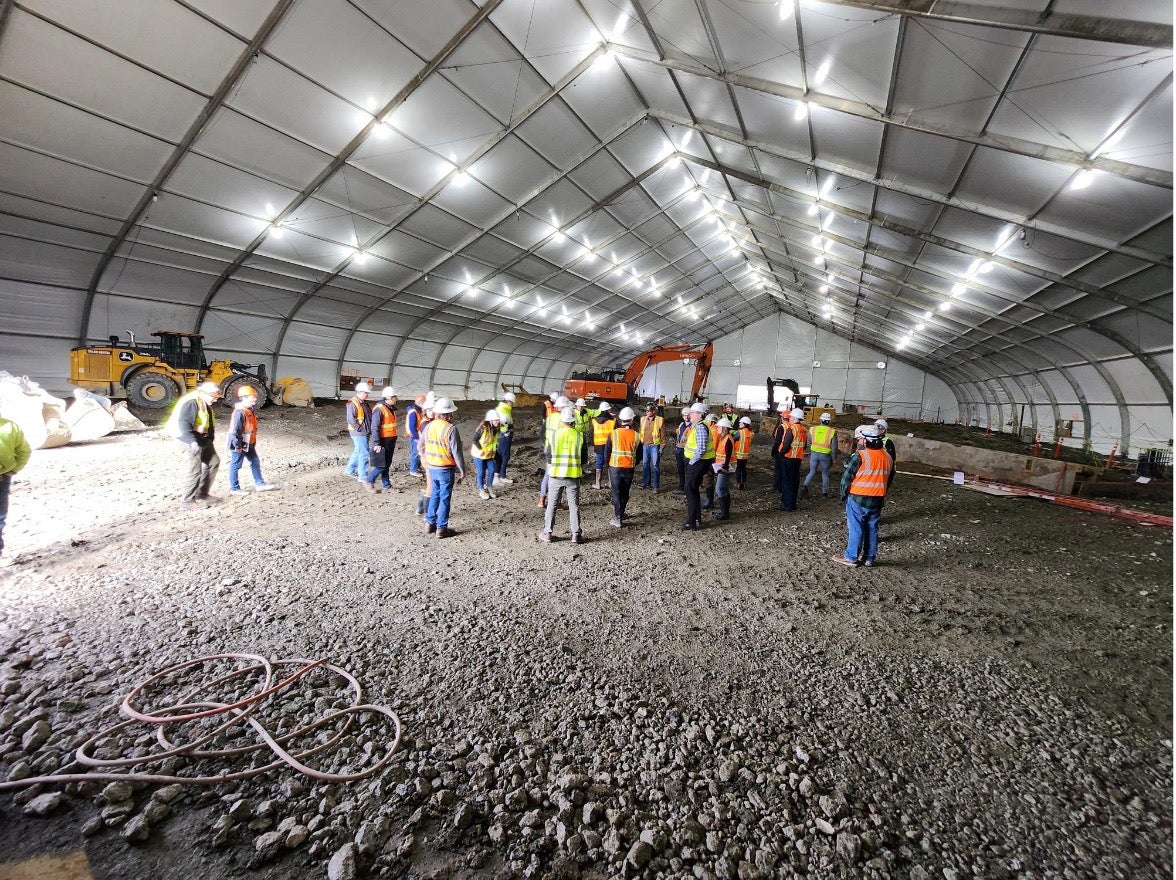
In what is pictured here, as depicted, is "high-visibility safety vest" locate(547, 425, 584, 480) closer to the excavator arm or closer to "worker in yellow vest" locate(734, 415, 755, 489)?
"worker in yellow vest" locate(734, 415, 755, 489)

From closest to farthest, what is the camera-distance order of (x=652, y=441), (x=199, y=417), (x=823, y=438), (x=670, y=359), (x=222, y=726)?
(x=222, y=726)
(x=199, y=417)
(x=823, y=438)
(x=652, y=441)
(x=670, y=359)

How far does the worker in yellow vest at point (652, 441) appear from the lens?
895 centimetres

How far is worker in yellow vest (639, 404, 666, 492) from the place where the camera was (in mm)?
8945

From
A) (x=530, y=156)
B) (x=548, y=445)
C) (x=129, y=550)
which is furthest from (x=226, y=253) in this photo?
(x=548, y=445)

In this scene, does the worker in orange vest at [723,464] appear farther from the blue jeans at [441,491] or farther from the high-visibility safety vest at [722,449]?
the blue jeans at [441,491]

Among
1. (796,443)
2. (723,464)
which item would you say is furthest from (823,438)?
(723,464)

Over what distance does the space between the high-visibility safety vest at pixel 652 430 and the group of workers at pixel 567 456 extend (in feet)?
0.07

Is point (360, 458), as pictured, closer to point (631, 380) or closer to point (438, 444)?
point (438, 444)

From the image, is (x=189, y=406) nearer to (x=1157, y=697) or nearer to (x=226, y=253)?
(x=1157, y=697)

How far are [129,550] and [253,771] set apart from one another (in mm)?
4284

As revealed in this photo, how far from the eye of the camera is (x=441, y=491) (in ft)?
19.0

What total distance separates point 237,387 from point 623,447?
16.5m

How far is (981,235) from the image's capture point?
11.2 meters

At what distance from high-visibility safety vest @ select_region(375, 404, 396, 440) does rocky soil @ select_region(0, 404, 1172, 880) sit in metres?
2.15
